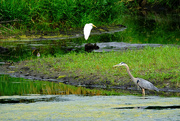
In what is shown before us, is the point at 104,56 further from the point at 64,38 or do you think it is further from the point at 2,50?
the point at 64,38

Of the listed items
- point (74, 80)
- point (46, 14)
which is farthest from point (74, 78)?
point (46, 14)

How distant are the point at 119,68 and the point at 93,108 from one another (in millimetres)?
4288

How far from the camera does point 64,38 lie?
22359 mm

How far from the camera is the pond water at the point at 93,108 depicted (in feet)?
23.2

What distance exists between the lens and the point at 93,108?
7.83 m

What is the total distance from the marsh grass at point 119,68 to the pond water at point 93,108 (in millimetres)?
1656

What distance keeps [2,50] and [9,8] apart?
5311 mm

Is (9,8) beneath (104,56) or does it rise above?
above

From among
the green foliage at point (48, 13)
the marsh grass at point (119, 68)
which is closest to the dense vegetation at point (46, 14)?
the green foliage at point (48, 13)

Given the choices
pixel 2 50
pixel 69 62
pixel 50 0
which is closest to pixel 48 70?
pixel 69 62

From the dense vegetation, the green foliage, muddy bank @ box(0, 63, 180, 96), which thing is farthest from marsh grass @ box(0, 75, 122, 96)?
the green foliage

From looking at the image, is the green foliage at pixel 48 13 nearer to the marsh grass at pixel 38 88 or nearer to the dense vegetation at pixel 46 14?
the dense vegetation at pixel 46 14

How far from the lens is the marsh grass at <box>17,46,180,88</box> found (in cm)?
1082

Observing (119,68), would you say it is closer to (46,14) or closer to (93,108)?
(93,108)
